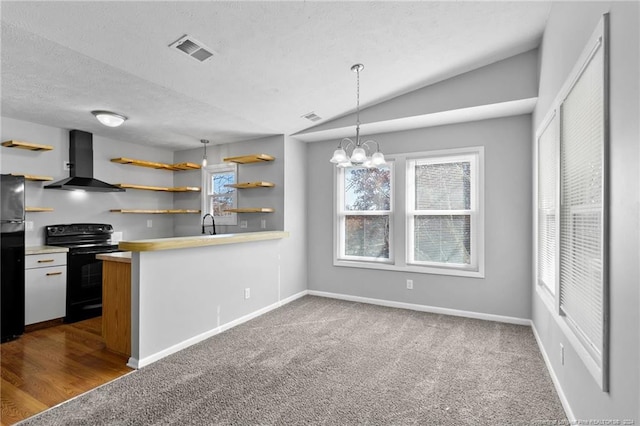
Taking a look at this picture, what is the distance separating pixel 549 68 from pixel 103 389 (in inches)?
169

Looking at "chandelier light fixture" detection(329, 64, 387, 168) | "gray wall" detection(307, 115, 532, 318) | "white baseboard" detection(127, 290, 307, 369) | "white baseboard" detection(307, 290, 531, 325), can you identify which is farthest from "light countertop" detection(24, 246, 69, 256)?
"gray wall" detection(307, 115, 532, 318)

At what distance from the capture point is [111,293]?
3.17m

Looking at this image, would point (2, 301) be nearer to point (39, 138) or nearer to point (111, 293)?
point (111, 293)

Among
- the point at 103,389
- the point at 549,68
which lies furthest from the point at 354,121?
the point at 103,389

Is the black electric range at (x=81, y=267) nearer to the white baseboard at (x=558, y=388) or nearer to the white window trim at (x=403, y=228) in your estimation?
the white window trim at (x=403, y=228)

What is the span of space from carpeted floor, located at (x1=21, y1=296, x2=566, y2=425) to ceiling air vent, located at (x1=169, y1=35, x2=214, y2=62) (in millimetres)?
2609

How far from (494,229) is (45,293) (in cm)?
533

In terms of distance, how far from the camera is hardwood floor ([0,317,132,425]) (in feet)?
7.62

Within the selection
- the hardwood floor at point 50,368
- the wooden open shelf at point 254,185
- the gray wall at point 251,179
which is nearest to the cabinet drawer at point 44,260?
the hardwood floor at point 50,368

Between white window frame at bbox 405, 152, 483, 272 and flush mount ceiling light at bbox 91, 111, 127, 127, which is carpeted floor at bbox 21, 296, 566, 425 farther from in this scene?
flush mount ceiling light at bbox 91, 111, 127, 127

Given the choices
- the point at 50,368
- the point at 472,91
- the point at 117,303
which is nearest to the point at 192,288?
the point at 117,303

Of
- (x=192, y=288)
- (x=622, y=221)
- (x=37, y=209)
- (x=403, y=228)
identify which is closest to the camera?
(x=622, y=221)

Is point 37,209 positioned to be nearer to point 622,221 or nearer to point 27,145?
point 27,145

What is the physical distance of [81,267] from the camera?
4.17 metres
